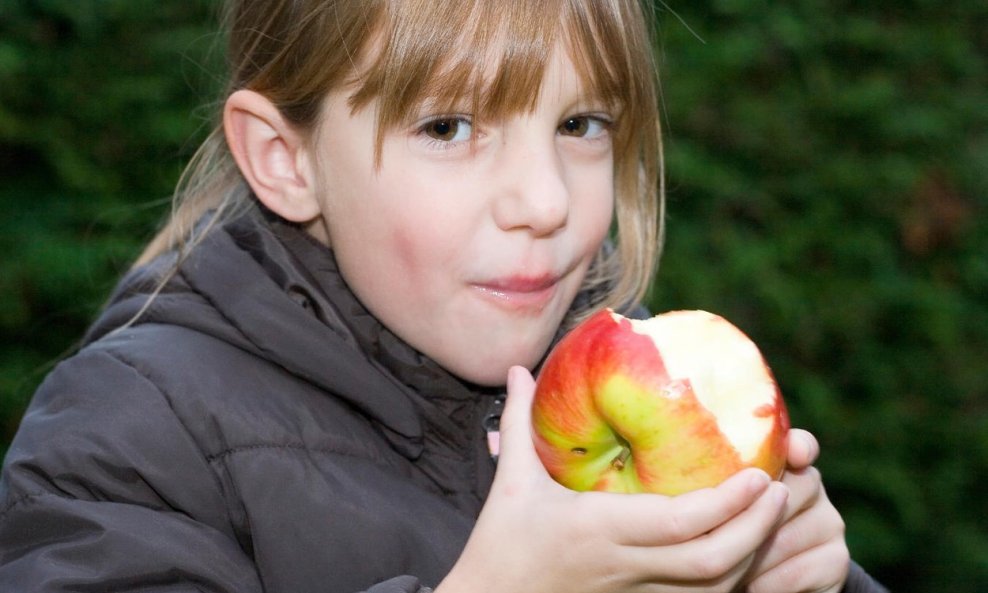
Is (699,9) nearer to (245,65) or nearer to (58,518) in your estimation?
(245,65)

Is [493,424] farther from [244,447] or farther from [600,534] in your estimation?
[600,534]

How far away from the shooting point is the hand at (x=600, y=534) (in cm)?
123

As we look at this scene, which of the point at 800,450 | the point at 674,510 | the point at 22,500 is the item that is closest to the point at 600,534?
the point at 674,510

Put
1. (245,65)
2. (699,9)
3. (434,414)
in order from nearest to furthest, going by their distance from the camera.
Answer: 1. (434,414)
2. (245,65)
3. (699,9)

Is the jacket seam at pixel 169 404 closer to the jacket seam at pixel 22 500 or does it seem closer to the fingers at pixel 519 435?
the jacket seam at pixel 22 500

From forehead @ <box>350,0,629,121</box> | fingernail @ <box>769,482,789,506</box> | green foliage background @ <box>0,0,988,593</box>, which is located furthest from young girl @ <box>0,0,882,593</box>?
green foliage background @ <box>0,0,988,593</box>

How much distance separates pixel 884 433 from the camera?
12.0 feet

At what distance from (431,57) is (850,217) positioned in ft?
8.40

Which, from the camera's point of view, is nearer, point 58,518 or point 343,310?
point 58,518

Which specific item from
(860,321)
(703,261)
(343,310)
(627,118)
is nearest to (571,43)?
(627,118)

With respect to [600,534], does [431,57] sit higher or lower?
higher

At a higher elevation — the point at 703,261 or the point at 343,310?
the point at 343,310

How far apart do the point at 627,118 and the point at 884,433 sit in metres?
2.24

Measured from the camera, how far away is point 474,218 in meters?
1.53
